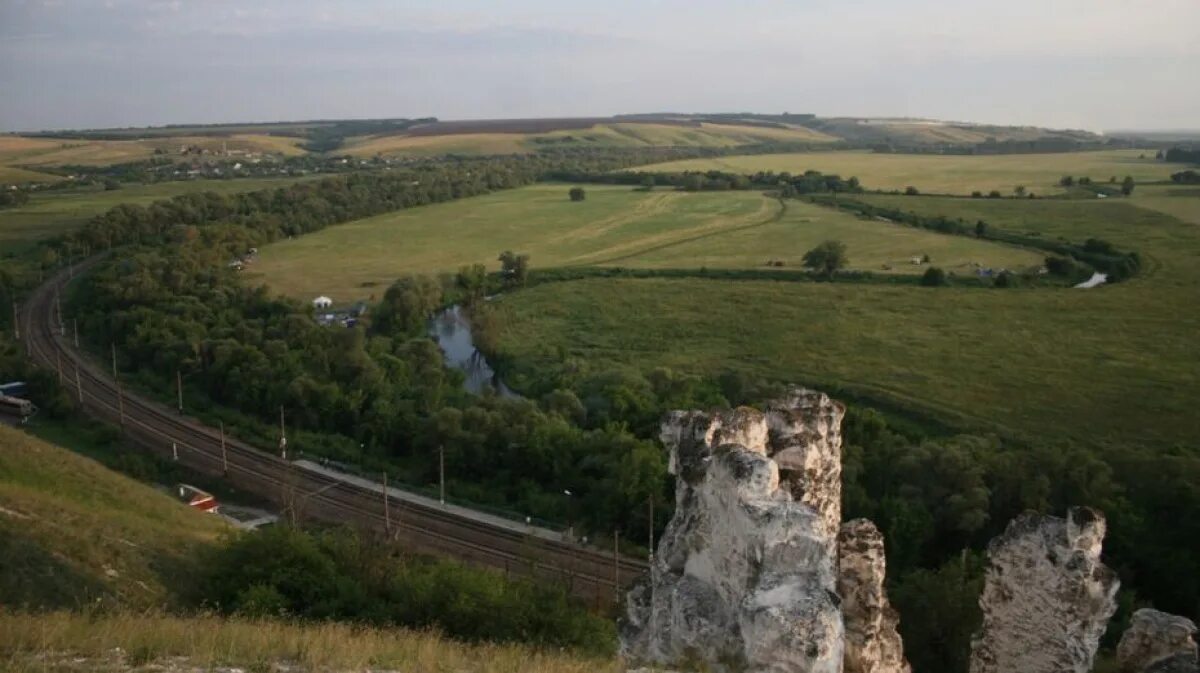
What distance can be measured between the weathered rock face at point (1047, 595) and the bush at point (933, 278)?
55.4 m

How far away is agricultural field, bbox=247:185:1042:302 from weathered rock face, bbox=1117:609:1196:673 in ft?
197

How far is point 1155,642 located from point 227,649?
35.5 ft

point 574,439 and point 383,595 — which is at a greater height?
point 383,595

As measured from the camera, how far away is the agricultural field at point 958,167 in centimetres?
11794

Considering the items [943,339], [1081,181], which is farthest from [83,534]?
[1081,181]

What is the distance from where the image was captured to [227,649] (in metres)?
9.63

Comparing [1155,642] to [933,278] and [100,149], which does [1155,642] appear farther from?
[100,149]

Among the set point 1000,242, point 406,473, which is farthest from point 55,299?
point 1000,242

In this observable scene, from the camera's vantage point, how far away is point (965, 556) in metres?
21.7

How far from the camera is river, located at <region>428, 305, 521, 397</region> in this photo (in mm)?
48603

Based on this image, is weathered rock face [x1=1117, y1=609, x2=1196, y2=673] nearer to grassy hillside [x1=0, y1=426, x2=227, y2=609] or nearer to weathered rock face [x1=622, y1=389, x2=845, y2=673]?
weathered rock face [x1=622, y1=389, x2=845, y2=673]

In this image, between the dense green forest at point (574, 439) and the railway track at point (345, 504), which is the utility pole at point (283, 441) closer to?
the railway track at point (345, 504)

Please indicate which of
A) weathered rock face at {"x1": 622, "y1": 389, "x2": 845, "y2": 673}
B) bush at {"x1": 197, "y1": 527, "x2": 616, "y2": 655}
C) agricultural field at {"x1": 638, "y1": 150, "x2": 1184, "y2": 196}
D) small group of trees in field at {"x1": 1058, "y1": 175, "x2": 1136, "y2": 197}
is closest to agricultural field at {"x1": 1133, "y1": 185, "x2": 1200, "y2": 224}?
small group of trees in field at {"x1": 1058, "y1": 175, "x2": 1136, "y2": 197}

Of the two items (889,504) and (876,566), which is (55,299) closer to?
(889,504)
